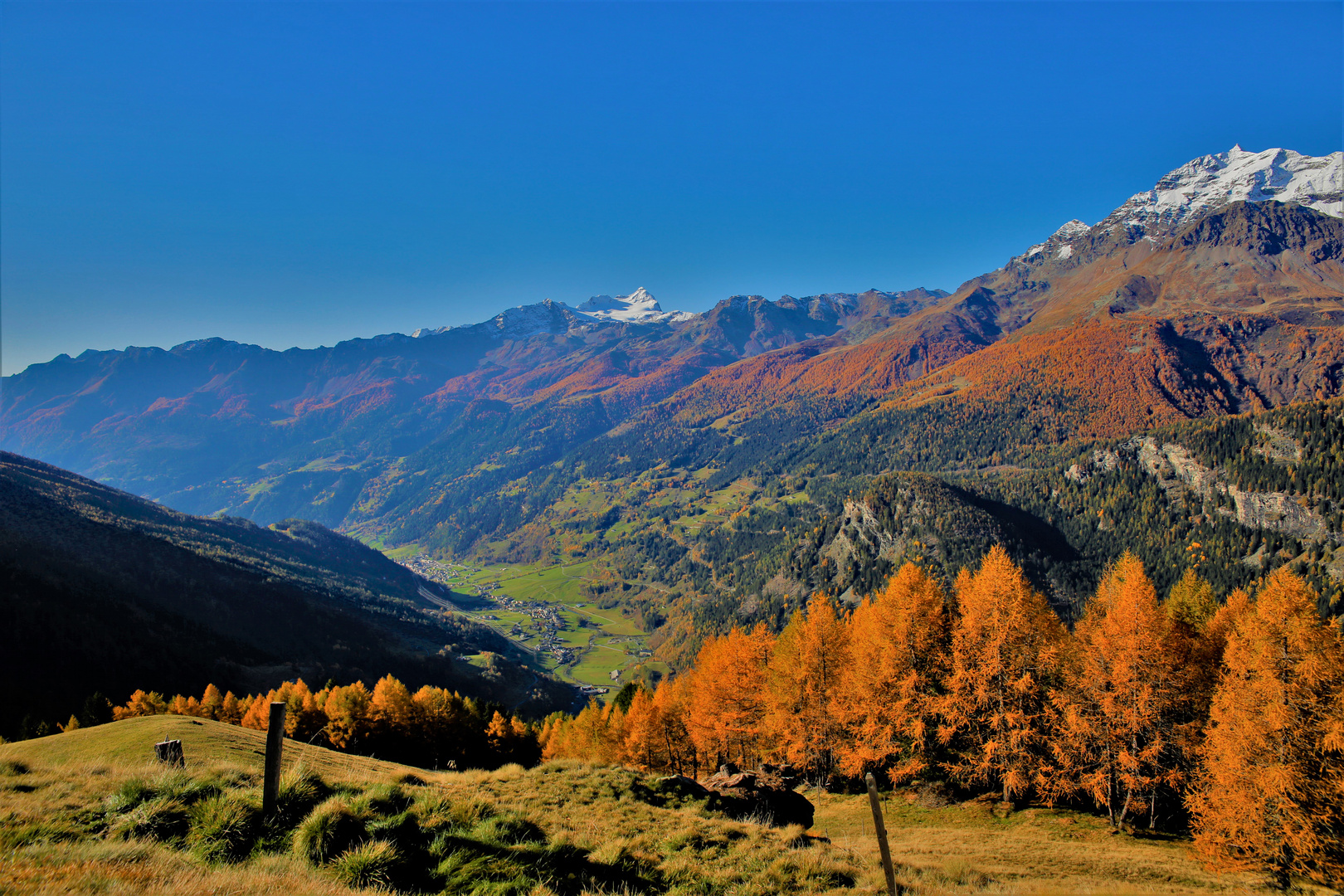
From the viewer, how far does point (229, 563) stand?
15900 cm

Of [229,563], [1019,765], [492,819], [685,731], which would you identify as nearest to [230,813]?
[492,819]

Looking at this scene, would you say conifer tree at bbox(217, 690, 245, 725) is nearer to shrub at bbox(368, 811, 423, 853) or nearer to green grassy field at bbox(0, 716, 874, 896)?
green grassy field at bbox(0, 716, 874, 896)

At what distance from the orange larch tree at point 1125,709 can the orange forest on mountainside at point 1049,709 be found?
12cm

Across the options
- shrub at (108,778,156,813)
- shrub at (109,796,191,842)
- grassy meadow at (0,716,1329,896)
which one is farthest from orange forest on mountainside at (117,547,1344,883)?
shrub at (108,778,156,813)

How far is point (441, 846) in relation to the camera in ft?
39.2

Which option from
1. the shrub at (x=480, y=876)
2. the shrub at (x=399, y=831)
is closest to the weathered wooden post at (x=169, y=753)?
the shrub at (x=399, y=831)

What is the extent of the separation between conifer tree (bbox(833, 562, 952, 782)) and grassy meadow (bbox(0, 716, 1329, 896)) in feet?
31.8

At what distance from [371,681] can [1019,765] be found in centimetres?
13474

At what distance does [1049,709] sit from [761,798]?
19014mm

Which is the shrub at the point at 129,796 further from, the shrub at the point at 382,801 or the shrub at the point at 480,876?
the shrub at the point at 480,876

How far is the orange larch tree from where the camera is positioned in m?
29.8

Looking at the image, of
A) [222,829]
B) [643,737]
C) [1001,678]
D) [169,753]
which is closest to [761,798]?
[1001,678]

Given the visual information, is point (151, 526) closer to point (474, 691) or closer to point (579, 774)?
point (474, 691)

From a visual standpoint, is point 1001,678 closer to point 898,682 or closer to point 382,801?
point 898,682
